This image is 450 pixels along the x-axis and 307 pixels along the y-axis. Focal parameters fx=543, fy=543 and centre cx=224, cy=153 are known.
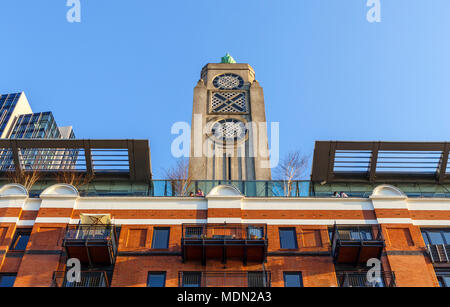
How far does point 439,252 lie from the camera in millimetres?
24531

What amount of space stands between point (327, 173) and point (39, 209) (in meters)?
17.6

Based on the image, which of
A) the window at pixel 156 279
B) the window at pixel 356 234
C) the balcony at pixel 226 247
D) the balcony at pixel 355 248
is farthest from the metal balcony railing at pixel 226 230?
the window at pixel 356 234

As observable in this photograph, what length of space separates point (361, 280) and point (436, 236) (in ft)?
16.7

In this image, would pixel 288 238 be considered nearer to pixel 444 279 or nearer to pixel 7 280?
pixel 444 279

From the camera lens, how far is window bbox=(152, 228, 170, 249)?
25.4 metres

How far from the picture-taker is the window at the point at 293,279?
2369 centimetres

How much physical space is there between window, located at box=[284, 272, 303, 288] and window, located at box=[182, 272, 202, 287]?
3788 millimetres

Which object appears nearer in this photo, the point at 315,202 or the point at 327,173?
the point at 315,202

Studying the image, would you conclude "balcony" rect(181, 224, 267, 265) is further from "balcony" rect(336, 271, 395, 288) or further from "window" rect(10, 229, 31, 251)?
"window" rect(10, 229, 31, 251)

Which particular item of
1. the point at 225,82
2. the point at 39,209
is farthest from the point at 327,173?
the point at 225,82

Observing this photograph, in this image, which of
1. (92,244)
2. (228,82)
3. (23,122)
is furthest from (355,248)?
(23,122)

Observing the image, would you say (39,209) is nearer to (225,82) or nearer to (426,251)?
(426,251)

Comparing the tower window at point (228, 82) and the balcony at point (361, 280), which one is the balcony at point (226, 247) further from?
the tower window at point (228, 82)

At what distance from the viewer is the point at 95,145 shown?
3394 centimetres
